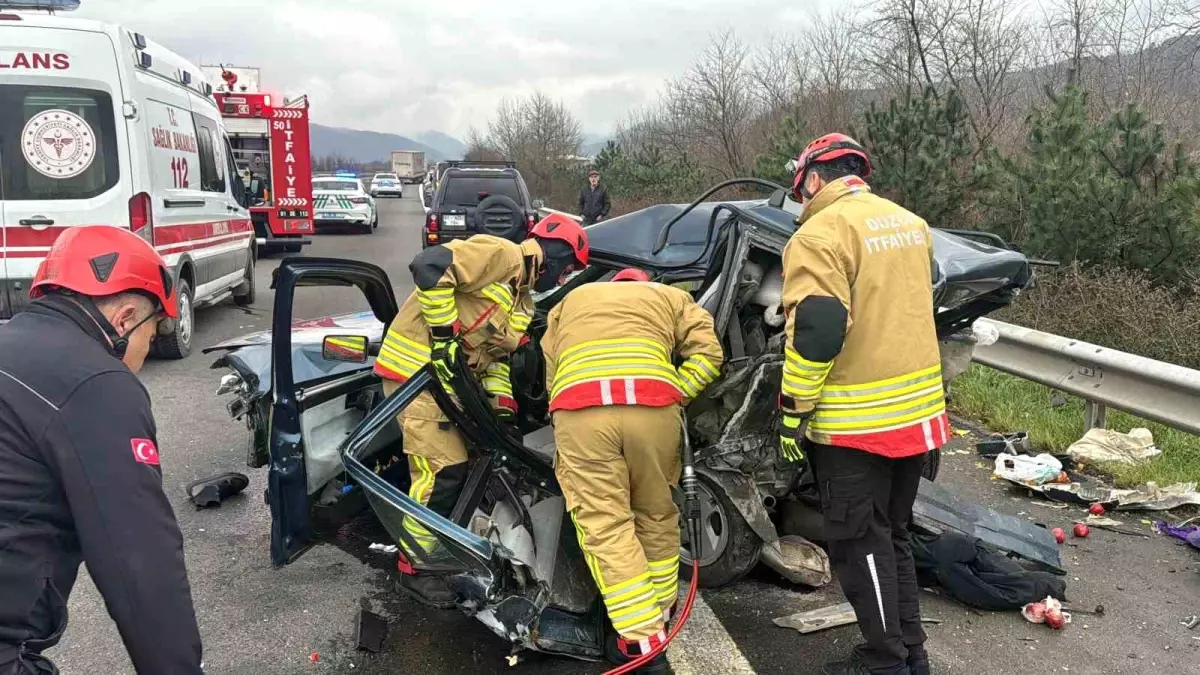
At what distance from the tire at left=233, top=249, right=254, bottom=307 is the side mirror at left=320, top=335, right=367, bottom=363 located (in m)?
7.75

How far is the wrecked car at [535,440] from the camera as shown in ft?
9.57

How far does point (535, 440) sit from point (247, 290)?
8.23 m

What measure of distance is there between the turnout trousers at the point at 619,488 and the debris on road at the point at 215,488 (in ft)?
7.65

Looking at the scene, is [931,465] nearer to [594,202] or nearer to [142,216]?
[142,216]

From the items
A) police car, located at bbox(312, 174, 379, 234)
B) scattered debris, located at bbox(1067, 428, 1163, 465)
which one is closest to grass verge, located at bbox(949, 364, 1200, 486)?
scattered debris, located at bbox(1067, 428, 1163, 465)

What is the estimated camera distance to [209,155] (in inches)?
357

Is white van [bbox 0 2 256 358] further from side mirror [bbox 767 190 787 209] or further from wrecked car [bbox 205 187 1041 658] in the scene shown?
side mirror [bbox 767 190 787 209]

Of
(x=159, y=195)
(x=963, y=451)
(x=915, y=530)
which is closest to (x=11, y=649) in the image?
(x=915, y=530)

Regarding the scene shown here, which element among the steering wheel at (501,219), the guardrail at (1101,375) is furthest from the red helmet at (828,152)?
the guardrail at (1101,375)

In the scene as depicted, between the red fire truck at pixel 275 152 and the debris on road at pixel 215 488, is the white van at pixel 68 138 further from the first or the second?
the red fire truck at pixel 275 152

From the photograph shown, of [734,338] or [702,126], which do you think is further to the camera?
[702,126]

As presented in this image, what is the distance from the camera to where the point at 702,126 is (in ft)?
78.1

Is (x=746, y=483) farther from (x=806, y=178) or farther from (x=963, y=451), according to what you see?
(x=963, y=451)

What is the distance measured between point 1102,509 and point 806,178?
2.64 m
